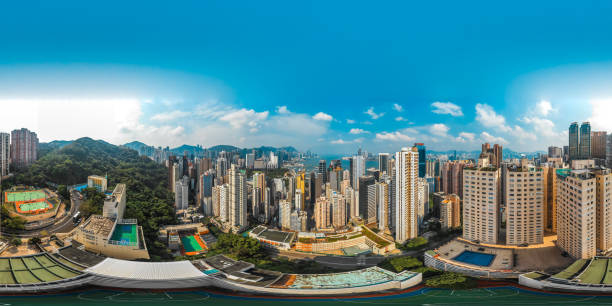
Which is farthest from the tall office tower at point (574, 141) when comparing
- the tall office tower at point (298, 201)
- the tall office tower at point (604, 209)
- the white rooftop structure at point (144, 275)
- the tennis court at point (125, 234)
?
the tennis court at point (125, 234)

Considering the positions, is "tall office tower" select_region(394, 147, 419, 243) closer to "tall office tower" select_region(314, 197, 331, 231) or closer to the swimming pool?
"tall office tower" select_region(314, 197, 331, 231)

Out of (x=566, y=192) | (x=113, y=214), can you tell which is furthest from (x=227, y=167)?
(x=566, y=192)

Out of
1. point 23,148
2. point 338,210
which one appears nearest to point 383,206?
point 338,210

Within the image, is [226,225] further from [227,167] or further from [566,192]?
[566,192]

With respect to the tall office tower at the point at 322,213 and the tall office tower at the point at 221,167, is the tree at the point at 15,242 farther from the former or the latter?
the tall office tower at the point at 322,213

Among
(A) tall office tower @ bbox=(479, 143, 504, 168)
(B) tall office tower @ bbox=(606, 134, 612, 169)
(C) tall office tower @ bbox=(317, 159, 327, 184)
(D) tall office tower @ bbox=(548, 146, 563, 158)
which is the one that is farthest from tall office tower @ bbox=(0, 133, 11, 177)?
(B) tall office tower @ bbox=(606, 134, 612, 169)

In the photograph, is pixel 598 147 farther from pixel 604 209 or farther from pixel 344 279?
pixel 344 279
